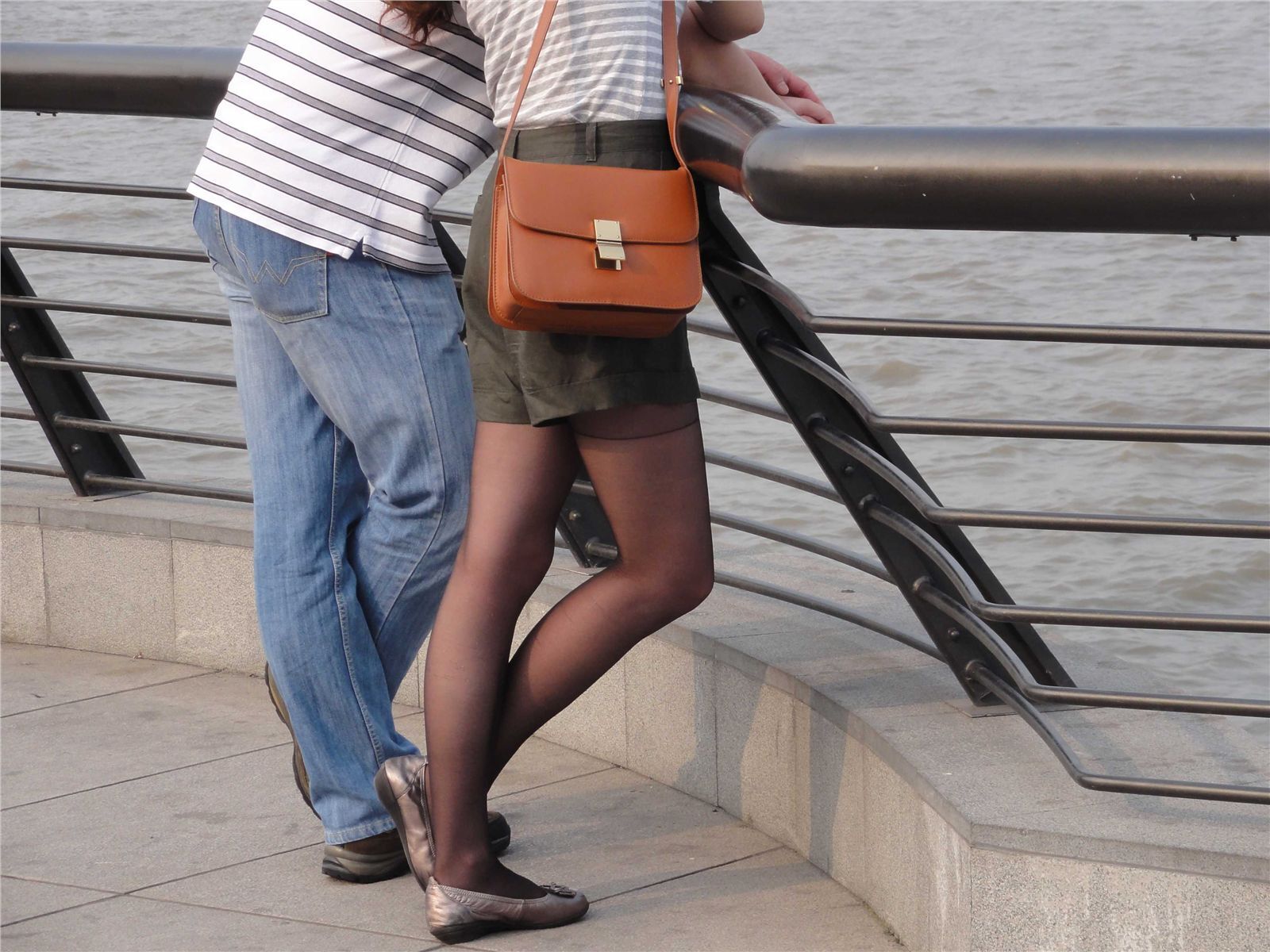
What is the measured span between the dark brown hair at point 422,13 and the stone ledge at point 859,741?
1.21m

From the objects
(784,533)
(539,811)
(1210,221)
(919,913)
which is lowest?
(539,811)

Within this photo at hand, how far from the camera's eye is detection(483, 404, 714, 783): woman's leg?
7.63 feet

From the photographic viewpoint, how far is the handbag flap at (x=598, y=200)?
2115 mm

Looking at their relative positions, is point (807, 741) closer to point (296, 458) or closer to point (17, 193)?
point (296, 458)

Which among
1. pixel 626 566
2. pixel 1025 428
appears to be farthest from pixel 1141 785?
pixel 626 566

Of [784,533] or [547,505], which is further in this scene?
[784,533]

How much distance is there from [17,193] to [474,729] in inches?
559

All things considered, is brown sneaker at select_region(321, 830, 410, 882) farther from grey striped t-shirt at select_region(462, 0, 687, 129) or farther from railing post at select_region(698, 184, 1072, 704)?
grey striped t-shirt at select_region(462, 0, 687, 129)

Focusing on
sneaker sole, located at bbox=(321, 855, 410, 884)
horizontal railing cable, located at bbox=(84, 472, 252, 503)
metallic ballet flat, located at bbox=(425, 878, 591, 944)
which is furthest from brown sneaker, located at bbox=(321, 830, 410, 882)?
horizontal railing cable, located at bbox=(84, 472, 252, 503)

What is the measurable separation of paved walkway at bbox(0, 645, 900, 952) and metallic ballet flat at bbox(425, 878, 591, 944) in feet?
0.08

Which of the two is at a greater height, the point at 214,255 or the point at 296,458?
the point at 214,255

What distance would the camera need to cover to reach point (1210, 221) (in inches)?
77.7

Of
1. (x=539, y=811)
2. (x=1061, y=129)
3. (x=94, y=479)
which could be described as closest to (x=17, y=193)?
(x=94, y=479)

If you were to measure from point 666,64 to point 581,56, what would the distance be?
12 cm
